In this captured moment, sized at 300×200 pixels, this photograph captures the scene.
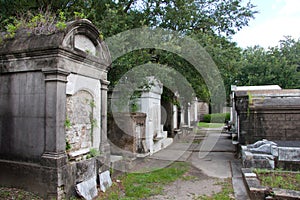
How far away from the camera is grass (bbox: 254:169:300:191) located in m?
4.62

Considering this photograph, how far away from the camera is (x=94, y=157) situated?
5.04 metres

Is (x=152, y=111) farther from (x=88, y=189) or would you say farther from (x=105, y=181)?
(x=88, y=189)

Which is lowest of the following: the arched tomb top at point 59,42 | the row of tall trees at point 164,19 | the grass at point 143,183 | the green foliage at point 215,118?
the grass at point 143,183

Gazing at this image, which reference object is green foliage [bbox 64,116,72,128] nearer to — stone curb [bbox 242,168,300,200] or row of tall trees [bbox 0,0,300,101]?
row of tall trees [bbox 0,0,300,101]

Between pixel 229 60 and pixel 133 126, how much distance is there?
13.9 ft

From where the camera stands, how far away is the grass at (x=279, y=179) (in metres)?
4.62

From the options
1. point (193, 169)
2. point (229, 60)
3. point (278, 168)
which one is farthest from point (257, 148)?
point (229, 60)

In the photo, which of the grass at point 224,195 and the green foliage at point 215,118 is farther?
the green foliage at point 215,118

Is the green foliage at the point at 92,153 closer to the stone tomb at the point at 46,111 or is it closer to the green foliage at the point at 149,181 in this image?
the stone tomb at the point at 46,111

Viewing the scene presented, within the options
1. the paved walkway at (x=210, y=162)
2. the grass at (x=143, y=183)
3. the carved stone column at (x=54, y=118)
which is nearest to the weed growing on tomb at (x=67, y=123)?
the carved stone column at (x=54, y=118)

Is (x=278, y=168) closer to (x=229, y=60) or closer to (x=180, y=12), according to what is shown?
(x=229, y=60)

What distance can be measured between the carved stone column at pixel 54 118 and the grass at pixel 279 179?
13.1ft

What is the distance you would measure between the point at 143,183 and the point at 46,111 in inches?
109

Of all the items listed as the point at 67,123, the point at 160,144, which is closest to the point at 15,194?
the point at 67,123
